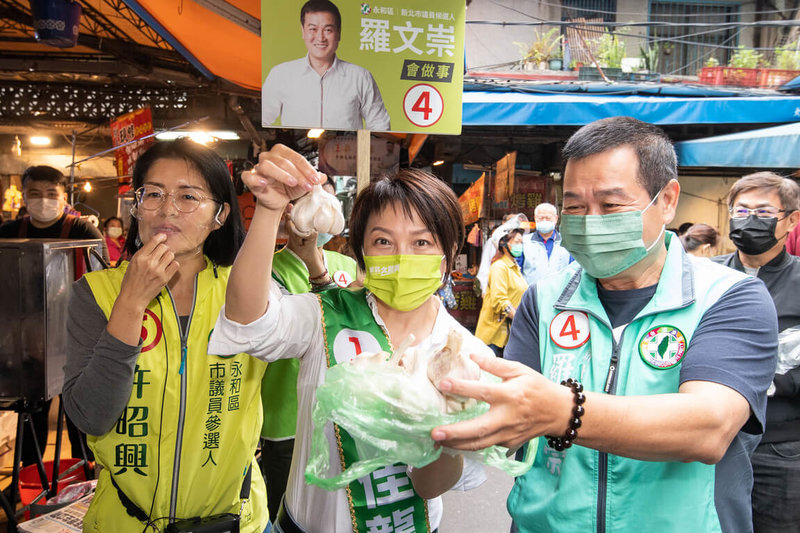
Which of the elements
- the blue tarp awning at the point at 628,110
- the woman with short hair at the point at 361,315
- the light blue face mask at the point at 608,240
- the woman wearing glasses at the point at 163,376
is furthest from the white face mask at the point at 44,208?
the blue tarp awning at the point at 628,110

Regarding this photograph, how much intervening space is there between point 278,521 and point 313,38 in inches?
85.3

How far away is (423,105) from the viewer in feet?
9.09

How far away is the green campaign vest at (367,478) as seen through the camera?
5.07ft

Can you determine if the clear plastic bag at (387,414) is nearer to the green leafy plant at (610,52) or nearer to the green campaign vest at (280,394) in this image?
the green campaign vest at (280,394)

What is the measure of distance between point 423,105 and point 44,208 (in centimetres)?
332

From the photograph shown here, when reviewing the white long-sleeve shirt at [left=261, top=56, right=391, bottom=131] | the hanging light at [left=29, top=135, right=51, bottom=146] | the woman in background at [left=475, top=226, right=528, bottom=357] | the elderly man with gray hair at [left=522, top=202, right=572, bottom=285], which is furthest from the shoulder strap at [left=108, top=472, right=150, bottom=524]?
the hanging light at [left=29, top=135, right=51, bottom=146]

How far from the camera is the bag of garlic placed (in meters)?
1.00

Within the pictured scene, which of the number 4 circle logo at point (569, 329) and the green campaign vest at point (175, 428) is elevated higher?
the number 4 circle logo at point (569, 329)

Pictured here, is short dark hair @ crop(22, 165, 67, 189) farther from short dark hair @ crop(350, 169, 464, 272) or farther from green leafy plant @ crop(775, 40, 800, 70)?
green leafy plant @ crop(775, 40, 800, 70)

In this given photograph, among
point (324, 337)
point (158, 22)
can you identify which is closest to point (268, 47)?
point (324, 337)

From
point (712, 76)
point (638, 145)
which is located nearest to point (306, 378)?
point (638, 145)

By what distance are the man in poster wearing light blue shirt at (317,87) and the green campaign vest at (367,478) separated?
1.26m

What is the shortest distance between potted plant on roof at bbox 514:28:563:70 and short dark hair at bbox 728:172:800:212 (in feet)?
29.6

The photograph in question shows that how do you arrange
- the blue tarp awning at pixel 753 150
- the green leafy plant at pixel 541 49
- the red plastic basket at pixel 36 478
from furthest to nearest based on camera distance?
the green leafy plant at pixel 541 49 < the blue tarp awning at pixel 753 150 < the red plastic basket at pixel 36 478
